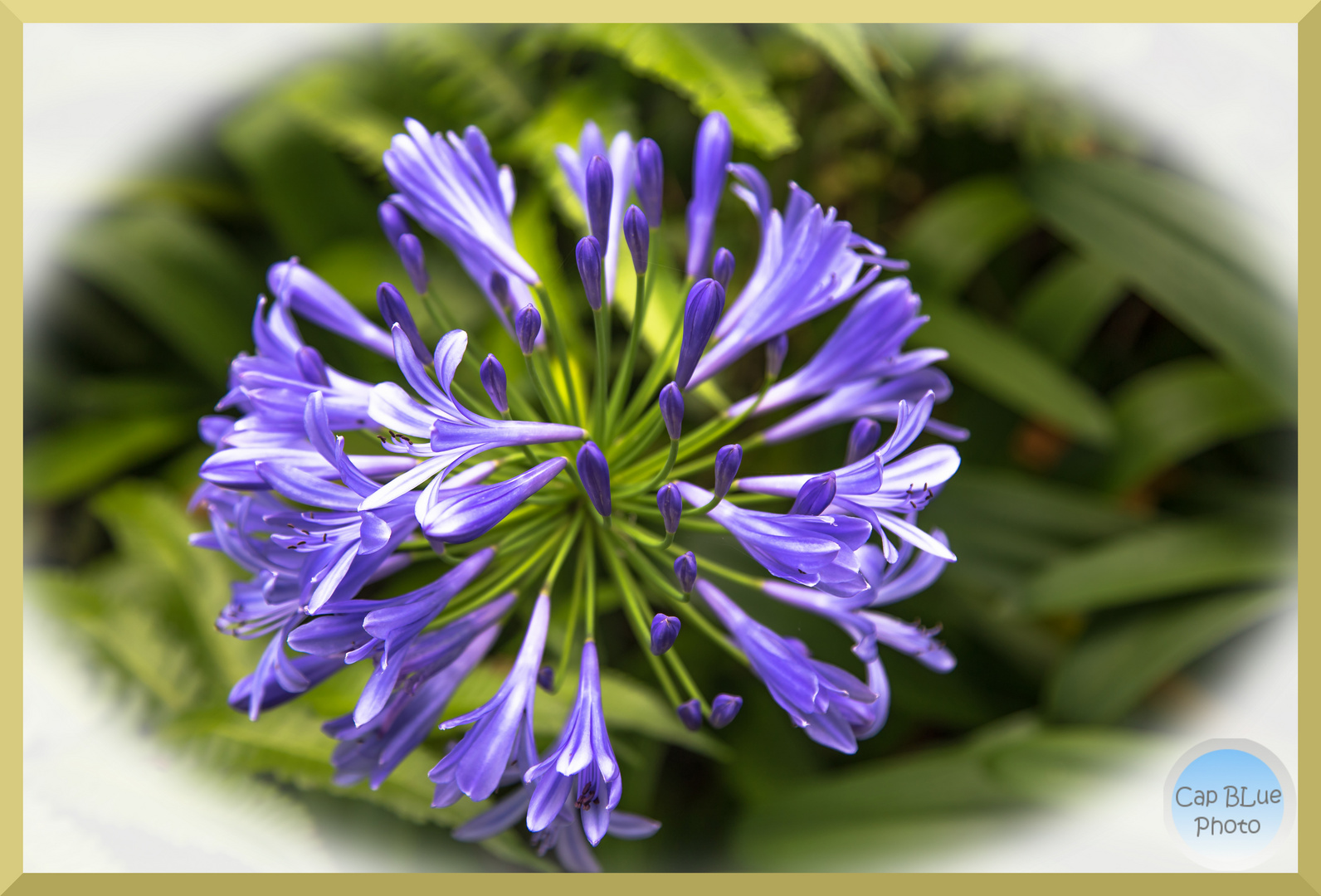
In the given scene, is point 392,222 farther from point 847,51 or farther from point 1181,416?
point 1181,416

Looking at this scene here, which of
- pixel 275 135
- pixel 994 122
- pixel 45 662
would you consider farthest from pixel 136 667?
pixel 994 122

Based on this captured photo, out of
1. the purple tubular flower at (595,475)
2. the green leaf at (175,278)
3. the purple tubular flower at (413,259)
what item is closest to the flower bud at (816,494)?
the purple tubular flower at (595,475)

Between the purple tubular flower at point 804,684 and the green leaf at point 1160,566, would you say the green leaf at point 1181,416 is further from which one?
the purple tubular flower at point 804,684

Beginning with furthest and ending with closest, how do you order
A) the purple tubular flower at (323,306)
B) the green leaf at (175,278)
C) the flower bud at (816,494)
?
the green leaf at (175,278), the purple tubular flower at (323,306), the flower bud at (816,494)

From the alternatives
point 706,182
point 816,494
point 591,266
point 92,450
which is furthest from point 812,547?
point 92,450

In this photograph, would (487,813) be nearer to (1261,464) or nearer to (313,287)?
(313,287)

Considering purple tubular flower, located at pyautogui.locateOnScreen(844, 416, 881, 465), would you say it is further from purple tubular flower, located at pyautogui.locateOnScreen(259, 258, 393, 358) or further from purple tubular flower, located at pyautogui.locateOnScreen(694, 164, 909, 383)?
purple tubular flower, located at pyautogui.locateOnScreen(259, 258, 393, 358)
